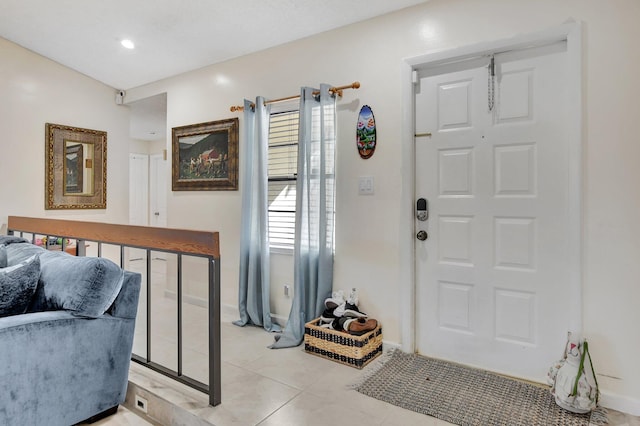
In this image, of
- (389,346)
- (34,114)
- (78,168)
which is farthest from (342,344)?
(34,114)

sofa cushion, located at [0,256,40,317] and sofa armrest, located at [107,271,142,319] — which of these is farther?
sofa armrest, located at [107,271,142,319]

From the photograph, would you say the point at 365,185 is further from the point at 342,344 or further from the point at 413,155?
the point at 342,344

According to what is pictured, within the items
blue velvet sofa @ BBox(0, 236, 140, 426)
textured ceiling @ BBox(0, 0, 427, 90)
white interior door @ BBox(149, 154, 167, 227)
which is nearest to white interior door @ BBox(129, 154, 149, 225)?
white interior door @ BBox(149, 154, 167, 227)

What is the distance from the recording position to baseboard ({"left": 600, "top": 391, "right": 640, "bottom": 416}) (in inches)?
78.1

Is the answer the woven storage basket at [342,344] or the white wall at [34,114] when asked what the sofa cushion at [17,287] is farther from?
the white wall at [34,114]

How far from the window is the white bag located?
1.97m

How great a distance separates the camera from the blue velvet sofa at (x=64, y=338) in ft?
5.36

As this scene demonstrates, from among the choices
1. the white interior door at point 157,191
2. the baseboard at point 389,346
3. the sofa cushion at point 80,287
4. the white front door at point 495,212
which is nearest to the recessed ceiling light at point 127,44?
the sofa cushion at point 80,287

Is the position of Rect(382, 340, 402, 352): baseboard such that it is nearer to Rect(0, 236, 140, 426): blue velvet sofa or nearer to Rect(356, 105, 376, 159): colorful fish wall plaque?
Rect(356, 105, 376, 159): colorful fish wall plaque

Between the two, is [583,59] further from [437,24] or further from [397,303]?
[397,303]

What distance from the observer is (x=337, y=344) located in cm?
256

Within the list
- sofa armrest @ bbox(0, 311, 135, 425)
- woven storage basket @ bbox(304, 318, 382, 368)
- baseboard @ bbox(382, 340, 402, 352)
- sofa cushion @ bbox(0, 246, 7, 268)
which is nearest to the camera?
sofa armrest @ bbox(0, 311, 135, 425)

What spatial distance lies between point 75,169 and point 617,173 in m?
4.65

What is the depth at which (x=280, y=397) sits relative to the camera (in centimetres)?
210
